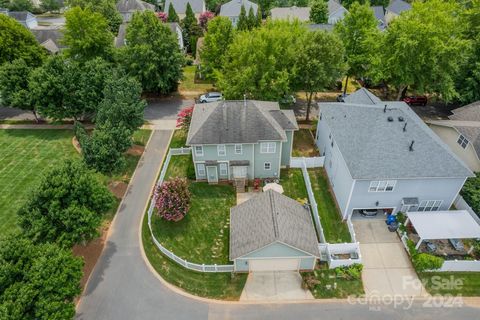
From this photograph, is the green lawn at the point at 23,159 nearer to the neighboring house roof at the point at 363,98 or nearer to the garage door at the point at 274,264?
the garage door at the point at 274,264

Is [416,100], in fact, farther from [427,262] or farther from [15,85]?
[15,85]

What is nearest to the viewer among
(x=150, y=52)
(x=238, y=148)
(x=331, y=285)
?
(x=331, y=285)

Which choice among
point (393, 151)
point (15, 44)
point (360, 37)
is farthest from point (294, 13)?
point (393, 151)

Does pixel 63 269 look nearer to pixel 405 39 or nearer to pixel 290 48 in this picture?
pixel 290 48

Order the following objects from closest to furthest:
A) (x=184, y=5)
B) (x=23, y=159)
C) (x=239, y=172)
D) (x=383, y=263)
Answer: (x=383, y=263)
(x=239, y=172)
(x=23, y=159)
(x=184, y=5)

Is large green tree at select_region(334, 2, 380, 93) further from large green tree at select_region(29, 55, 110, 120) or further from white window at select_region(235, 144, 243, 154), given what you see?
large green tree at select_region(29, 55, 110, 120)

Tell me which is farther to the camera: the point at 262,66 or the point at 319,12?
the point at 319,12

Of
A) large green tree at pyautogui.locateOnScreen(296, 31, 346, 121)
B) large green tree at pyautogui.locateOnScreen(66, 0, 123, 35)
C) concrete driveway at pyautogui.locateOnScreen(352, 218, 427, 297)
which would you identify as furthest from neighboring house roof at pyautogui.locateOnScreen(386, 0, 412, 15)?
concrete driveway at pyautogui.locateOnScreen(352, 218, 427, 297)
